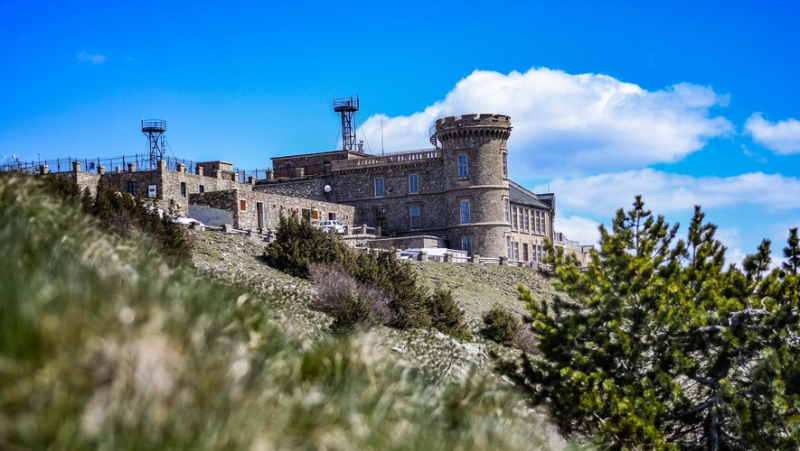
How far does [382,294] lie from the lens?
2977 cm

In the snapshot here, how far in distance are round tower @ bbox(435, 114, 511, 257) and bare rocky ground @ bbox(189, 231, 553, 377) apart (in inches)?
194

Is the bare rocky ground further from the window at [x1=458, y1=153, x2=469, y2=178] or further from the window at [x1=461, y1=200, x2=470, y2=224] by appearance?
the window at [x1=458, y1=153, x2=469, y2=178]

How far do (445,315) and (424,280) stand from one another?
11147 mm

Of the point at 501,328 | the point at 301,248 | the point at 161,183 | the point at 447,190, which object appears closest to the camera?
the point at 501,328

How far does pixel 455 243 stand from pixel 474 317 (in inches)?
881

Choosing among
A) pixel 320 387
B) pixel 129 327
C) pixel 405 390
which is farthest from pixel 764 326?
pixel 129 327

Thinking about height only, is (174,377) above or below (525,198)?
below

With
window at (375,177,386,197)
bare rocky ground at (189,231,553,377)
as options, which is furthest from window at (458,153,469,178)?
bare rocky ground at (189,231,553,377)

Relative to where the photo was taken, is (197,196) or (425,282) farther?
(197,196)

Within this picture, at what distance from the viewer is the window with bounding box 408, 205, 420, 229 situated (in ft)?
206

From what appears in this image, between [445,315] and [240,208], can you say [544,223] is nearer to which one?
[240,208]

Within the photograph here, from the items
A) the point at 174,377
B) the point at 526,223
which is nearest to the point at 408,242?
the point at 526,223

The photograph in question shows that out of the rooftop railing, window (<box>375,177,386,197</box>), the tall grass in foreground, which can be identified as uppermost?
the rooftop railing

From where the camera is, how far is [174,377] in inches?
222
